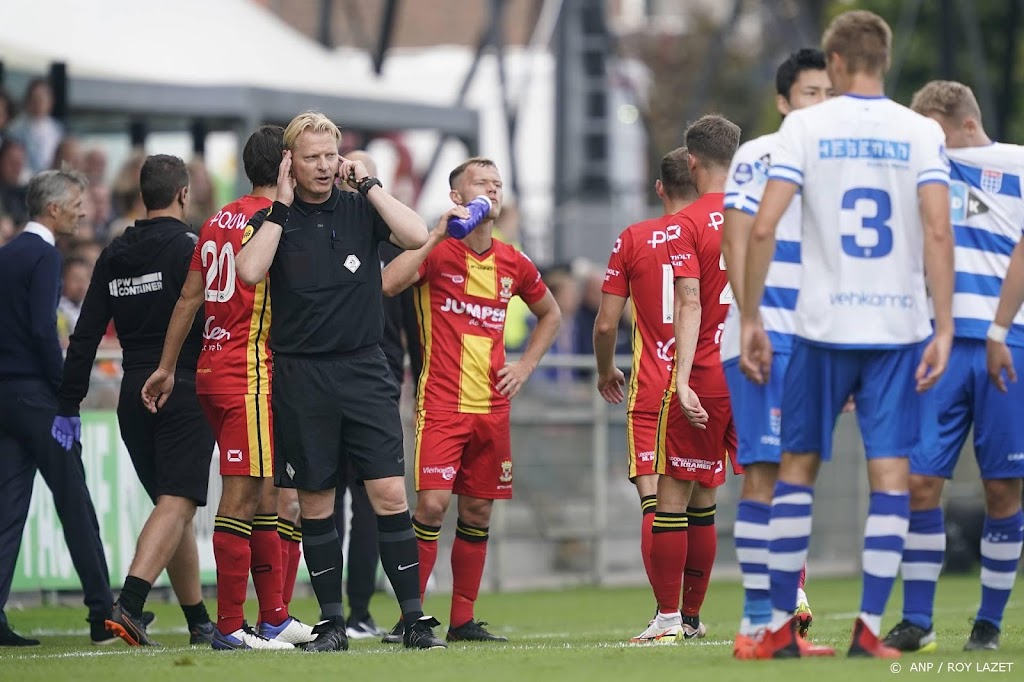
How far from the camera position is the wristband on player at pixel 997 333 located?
7.03 metres

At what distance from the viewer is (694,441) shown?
8828mm

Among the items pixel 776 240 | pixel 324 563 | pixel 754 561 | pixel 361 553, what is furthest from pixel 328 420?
pixel 361 553

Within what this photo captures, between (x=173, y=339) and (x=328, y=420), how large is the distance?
1095 mm

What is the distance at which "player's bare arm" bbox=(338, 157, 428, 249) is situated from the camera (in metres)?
8.08

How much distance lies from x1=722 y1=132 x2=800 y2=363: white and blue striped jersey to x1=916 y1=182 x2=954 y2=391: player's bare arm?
495 mm

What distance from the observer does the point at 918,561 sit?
284 inches

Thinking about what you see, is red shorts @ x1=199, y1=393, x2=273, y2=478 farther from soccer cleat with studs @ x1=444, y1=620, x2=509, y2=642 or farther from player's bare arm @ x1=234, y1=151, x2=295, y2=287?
soccer cleat with studs @ x1=444, y1=620, x2=509, y2=642

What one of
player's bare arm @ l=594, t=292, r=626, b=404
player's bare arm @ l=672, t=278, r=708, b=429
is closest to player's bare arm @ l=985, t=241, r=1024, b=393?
player's bare arm @ l=672, t=278, r=708, b=429

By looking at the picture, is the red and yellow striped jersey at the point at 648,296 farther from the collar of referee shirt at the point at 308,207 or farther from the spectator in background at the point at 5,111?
the spectator in background at the point at 5,111

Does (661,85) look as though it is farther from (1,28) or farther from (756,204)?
(756,204)

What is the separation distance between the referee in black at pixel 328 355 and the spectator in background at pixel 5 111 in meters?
7.53

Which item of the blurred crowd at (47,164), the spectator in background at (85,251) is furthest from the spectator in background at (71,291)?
the blurred crowd at (47,164)

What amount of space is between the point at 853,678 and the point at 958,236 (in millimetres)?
2189

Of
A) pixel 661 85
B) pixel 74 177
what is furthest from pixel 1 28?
pixel 661 85
